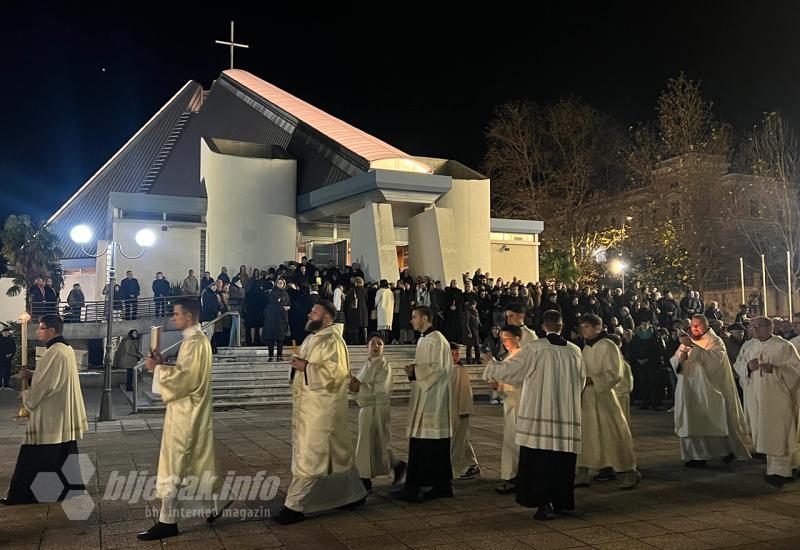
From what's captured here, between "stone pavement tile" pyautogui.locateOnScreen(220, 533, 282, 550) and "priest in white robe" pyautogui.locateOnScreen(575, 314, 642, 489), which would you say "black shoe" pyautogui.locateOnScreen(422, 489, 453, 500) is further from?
"stone pavement tile" pyautogui.locateOnScreen(220, 533, 282, 550)

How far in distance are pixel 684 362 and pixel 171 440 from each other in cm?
579

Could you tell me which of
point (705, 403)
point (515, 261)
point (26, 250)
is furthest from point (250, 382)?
point (515, 261)

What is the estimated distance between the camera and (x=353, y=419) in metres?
11.4

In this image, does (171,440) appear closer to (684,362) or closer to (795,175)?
(684,362)

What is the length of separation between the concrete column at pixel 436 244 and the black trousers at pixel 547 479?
1524 centimetres

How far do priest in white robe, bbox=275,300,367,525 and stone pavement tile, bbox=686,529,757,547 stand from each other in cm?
261

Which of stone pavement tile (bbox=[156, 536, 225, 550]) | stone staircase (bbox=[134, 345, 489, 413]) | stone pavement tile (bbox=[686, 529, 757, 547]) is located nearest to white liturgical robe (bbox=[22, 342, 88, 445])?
stone pavement tile (bbox=[156, 536, 225, 550])

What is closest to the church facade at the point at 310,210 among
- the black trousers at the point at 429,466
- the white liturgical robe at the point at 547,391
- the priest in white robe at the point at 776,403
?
the priest in white robe at the point at 776,403

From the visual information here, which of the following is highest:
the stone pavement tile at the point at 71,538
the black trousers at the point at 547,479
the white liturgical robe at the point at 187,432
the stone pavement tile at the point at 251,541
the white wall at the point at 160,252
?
the white wall at the point at 160,252

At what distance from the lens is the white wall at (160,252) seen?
838 inches

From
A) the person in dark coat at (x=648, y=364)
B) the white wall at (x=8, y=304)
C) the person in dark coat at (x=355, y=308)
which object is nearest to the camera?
the person in dark coat at (x=648, y=364)

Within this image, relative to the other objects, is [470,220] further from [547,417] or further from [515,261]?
[547,417]

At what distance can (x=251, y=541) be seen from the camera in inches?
198

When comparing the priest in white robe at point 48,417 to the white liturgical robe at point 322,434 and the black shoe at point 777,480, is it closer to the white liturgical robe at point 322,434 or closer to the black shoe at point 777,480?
the white liturgical robe at point 322,434
